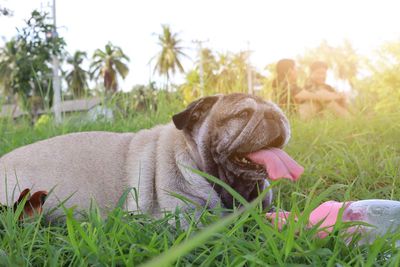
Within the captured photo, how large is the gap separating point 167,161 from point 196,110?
402 mm

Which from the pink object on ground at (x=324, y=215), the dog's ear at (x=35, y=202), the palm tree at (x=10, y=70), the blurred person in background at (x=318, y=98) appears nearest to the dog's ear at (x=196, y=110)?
the pink object on ground at (x=324, y=215)

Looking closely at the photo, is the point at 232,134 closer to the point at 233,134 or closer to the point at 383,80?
the point at 233,134

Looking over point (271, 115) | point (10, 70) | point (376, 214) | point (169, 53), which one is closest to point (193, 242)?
point (376, 214)

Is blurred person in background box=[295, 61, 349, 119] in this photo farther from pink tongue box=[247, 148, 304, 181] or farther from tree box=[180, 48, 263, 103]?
pink tongue box=[247, 148, 304, 181]

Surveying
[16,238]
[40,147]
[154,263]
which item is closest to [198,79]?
[40,147]

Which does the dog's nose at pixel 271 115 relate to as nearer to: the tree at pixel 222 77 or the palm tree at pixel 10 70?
the tree at pixel 222 77

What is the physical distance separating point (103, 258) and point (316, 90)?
244 inches

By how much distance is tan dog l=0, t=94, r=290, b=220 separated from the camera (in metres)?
2.93

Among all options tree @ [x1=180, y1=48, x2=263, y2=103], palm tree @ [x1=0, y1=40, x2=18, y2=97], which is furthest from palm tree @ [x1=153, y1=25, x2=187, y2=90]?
tree @ [x1=180, y1=48, x2=263, y2=103]

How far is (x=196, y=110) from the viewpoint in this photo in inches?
120

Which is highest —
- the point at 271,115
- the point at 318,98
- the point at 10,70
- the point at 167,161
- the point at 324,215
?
the point at 10,70

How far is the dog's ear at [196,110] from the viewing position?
2.95 m

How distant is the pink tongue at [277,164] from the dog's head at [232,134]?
20 mm

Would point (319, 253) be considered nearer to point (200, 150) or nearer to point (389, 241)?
point (389, 241)
